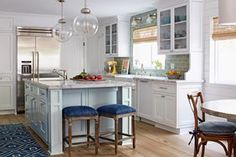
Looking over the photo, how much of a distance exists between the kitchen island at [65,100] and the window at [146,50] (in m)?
2.28

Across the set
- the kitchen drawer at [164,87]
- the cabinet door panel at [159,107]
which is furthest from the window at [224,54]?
the cabinet door panel at [159,107]

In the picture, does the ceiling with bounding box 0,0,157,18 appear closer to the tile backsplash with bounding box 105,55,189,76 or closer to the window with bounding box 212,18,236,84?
the tile backsplash with bounding box 105,55,189,76

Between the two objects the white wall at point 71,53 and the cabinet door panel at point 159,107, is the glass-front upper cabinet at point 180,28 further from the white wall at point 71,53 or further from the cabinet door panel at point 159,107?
the white wall at point 71,53

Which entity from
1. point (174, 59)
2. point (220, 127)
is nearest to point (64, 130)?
point (220, 127)

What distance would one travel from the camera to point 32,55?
24.2ft

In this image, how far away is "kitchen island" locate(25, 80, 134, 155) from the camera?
13.3ft

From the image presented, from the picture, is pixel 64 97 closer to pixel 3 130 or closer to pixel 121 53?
pixel 3 130

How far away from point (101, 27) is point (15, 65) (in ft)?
8.99

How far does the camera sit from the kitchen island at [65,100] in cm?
406

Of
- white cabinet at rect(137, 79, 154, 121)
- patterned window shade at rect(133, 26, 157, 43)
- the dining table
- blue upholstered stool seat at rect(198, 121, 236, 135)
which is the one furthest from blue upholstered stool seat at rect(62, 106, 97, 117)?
patterned window shade at rect(133, 26, 157, 43)

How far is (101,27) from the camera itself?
8742 mm

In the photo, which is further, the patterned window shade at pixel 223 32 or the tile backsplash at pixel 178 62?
the tile backsplash at pixel 178 62

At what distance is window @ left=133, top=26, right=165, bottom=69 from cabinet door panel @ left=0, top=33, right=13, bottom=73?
313cm

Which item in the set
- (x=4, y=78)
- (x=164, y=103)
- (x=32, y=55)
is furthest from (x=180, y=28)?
(x=4, y=78)
